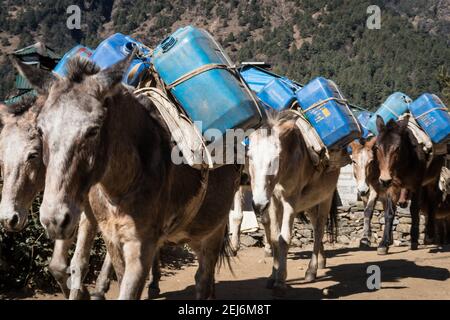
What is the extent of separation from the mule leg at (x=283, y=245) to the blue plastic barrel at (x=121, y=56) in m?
2.72

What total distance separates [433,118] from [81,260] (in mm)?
7454

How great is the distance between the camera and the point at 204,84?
4.25 m

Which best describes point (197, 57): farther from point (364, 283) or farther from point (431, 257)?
point (431, 257)

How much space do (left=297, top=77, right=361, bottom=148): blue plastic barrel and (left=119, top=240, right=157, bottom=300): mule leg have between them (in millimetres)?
3980

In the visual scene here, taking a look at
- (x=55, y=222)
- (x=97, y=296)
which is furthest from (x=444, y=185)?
(x=55, y=222)

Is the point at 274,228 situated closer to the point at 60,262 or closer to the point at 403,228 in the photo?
the point at 60,262

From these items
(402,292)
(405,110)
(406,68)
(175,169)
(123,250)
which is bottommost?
(402,292)

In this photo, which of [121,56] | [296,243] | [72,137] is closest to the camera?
[72,137]

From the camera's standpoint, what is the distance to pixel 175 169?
13.4ft

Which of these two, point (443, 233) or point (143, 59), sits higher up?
point (143, 59)

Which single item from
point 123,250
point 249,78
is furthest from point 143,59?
point 249,78

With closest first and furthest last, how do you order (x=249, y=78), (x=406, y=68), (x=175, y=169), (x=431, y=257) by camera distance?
(x=175, y=169) → (x=249, y=78) → (x=431, y=257) → (x=406, y=68)
